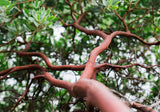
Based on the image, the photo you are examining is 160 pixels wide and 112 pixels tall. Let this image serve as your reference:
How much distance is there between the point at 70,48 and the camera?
2.18m

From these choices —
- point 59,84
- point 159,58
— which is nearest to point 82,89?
point 59,84

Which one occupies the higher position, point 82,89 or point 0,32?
point 0,32

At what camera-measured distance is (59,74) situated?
6.79ft

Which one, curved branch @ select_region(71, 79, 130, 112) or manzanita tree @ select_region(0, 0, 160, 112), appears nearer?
curved branch @ select_region(71, 79, 130, 112)

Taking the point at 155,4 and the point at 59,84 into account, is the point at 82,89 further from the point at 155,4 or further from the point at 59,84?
the point at 155,4

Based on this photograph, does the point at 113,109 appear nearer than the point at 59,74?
Yes

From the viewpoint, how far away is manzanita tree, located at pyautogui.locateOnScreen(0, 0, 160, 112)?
4.66 feet

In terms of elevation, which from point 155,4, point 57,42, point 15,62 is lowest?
point 15,62

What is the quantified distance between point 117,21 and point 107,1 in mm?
845

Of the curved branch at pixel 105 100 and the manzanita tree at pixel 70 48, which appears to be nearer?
the curved branch at pixel 105 100

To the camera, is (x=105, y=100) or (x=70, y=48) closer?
(x=105, y=100)

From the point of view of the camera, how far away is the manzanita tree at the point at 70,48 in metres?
1.42

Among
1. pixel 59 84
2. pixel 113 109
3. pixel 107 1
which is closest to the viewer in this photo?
pixel 113 109

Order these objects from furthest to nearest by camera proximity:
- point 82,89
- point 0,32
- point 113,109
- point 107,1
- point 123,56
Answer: point 123,56
point 0,32
point 107,1
point 82,89
point 113,109
